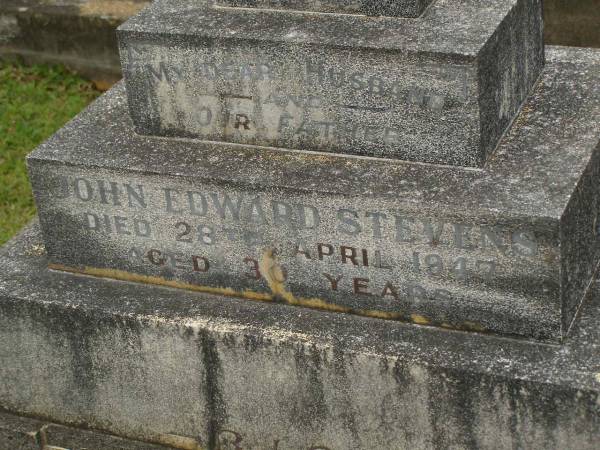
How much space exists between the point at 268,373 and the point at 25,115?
3531 mm

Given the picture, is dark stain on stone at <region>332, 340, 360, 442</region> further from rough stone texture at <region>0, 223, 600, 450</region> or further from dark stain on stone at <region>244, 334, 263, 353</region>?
dark stain on stone at <region>244, 334, 263, 353</region>

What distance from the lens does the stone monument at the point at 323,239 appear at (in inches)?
164

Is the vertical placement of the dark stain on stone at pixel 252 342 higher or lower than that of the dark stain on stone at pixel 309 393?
higher

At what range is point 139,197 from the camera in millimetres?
4594

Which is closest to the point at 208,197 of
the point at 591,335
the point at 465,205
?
the point at 465,205

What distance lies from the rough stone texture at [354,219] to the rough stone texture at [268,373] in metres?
0.09

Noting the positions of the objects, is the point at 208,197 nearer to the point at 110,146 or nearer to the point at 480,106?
the point at 110,146

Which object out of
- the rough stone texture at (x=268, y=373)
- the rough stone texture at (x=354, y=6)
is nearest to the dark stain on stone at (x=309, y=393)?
the rough stone texture at (x=268, y=373)

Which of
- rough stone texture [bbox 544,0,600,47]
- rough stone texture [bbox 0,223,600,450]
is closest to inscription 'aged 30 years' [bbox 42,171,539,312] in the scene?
rough stone texture [bbox 0,223,600,450]

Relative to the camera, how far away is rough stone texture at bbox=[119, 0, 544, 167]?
13.8ft

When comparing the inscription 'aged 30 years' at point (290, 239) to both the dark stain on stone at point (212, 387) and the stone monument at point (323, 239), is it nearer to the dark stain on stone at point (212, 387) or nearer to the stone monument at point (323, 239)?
the stone monument at point (323, 239)

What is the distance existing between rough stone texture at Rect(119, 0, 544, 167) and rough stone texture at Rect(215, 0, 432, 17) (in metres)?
0.03

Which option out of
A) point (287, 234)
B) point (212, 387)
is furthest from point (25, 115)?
point (287, 234)

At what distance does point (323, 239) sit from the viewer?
4.38 meters
